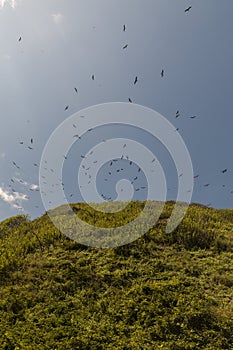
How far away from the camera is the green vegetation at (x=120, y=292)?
12320mm

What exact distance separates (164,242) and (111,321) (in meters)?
8.94

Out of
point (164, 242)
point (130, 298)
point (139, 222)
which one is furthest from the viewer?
point (139, 222)

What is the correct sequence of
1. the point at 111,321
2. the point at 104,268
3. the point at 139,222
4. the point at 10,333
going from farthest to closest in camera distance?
the point at 139,222, the point at 104,268, the point at 111,321, the point at 10,333

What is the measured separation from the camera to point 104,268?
17.8m

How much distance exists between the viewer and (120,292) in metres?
15.5

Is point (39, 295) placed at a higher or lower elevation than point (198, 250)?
lower

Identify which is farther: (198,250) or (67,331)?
(198,250)

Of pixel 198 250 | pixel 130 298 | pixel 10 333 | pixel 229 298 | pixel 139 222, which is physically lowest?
pixel 10 333

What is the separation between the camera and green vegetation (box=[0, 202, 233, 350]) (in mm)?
12320

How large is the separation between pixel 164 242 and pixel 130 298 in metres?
7.15

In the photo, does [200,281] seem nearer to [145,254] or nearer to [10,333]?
[145,254]

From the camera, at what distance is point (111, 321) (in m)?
13.3

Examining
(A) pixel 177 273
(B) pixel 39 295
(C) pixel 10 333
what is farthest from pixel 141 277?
(C) pixel 10 333

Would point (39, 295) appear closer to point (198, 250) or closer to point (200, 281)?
point (200, 281)
